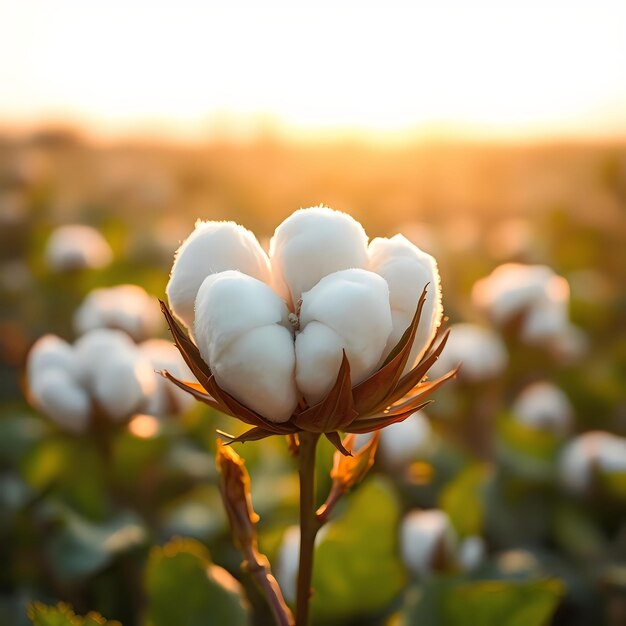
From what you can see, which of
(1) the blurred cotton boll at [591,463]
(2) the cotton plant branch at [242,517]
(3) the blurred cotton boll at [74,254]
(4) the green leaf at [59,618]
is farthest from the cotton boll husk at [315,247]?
(3) the blurred cotton boll at [74,254]

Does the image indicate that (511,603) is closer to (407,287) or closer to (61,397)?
(407,287)

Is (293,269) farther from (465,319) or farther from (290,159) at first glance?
(290,159)

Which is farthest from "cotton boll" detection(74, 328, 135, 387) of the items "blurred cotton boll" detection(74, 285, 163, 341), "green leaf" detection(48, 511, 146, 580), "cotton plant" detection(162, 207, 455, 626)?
"cotton plant" detection(162, 207, 455, 626)

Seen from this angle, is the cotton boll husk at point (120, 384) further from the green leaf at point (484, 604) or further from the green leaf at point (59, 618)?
the green leaf at point (59, 618)

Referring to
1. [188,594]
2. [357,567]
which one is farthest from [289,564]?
[188,594]

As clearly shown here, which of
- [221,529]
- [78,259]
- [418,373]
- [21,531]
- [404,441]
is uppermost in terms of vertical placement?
[418,373]

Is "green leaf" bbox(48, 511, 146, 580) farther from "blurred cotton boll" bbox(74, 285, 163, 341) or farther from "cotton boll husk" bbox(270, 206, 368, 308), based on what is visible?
"cotton boll husk" bbox(270, 206, 368, 308)

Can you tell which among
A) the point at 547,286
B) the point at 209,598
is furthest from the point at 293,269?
the point at 547,286
